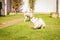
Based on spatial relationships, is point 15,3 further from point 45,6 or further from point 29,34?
point 29,34

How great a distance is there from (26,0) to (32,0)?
61cm

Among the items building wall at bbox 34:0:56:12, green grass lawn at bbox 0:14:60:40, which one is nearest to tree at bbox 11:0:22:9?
building wall at bbox 34:0:56:12

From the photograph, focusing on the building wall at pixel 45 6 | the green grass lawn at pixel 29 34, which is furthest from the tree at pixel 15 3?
the green grass lawn at pixel 29 34

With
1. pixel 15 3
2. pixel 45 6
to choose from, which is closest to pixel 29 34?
pixel 15 3

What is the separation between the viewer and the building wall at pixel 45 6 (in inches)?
565

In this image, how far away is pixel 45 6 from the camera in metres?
14.7

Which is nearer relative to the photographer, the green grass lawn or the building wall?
the green grass lawn

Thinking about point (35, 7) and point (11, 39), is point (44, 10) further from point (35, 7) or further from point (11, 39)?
point (11, 39)

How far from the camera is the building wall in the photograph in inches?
565

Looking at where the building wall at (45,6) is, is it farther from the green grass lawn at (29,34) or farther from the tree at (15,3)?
the green grass lawn at (29,34)

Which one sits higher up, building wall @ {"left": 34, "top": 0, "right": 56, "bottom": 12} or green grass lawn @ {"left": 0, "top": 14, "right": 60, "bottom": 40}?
building wall @ {"left": 34, "top": 0, "right": 56, "bottom": 12}

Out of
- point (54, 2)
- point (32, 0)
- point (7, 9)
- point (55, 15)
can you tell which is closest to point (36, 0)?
point (32, 0)

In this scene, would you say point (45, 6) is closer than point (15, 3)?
No

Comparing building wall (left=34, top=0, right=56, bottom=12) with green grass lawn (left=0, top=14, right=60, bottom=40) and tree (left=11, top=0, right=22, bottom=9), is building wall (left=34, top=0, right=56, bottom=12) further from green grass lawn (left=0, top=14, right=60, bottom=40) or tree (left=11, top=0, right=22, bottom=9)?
green grass lawn (left=0, top=14, right=60, bottom=40)
